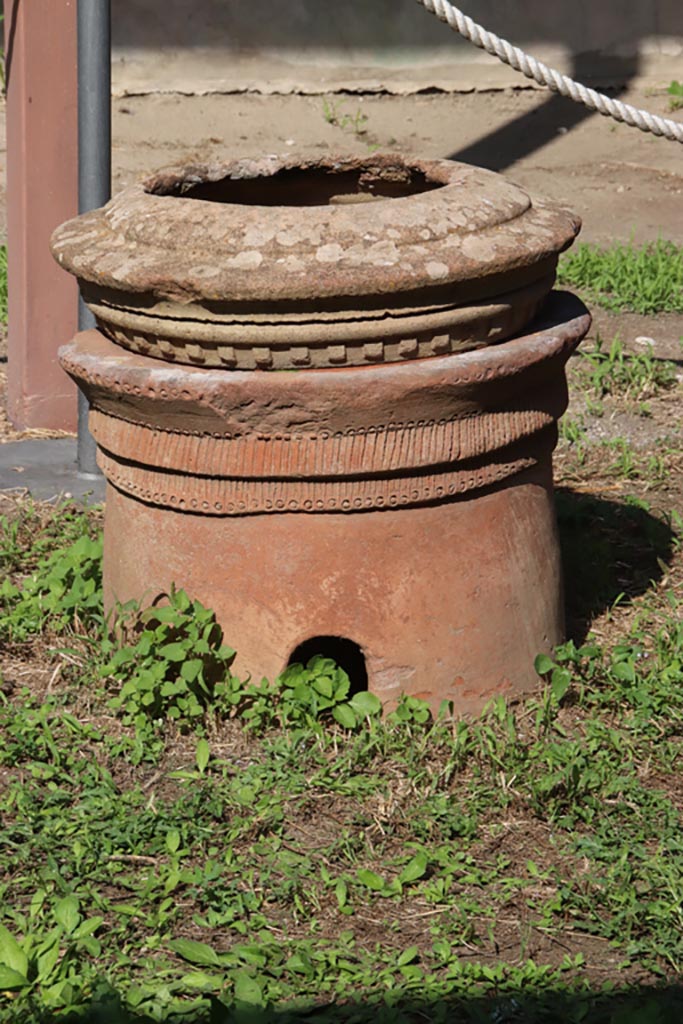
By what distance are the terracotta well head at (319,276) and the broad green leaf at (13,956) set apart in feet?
4.22

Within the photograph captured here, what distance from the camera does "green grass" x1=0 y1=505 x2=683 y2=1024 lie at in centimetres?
272

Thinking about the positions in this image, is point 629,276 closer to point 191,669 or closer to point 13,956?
point 191,669

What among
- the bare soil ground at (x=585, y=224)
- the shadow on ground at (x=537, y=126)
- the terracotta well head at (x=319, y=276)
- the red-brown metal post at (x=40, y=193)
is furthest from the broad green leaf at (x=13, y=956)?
the shadow on ground at (x=537, y=126)

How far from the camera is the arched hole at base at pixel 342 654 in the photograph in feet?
13.1

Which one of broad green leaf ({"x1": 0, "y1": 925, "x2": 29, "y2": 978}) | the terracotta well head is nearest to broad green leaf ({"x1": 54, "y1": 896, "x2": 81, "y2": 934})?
broad green leaf ({"x1": 0, "y1": 925, "x2": 29, "y2": 978})

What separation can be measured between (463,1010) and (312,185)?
238cm

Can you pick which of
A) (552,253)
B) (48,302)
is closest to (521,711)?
(552,253)

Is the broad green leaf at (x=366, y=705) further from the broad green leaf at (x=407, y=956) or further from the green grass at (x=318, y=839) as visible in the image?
the broad green leaf at (x=407, y=956)

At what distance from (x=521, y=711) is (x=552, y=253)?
109cm

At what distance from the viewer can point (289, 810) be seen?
3273 mm

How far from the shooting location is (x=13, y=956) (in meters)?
2.70

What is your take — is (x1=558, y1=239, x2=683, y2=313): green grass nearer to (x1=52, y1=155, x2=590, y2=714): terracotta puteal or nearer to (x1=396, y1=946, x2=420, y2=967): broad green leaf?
(x1=52, y1=155, x2=590, y2=714): terracotta puteal

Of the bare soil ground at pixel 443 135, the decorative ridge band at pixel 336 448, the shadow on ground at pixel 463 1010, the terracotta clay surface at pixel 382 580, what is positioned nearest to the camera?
the shadow on ground at pixel 463 1010

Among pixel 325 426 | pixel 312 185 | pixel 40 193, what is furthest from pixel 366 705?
pixel 40 193
